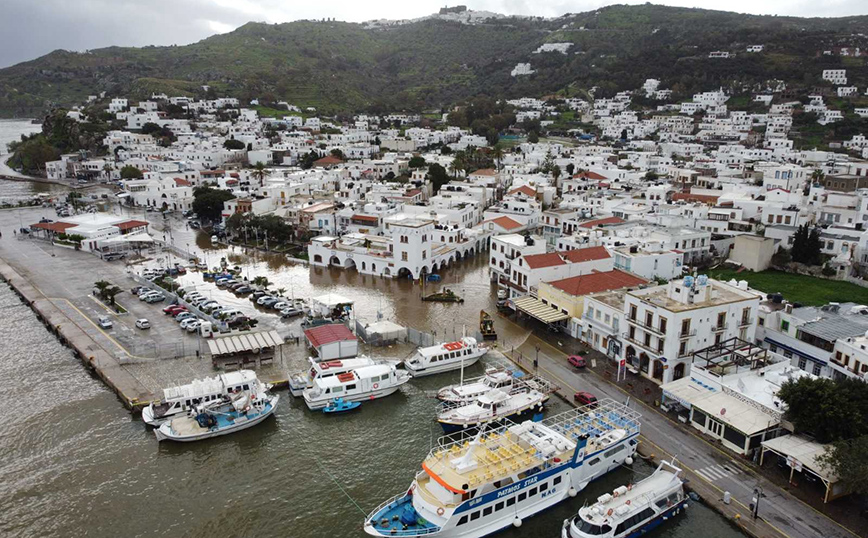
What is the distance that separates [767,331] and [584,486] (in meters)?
17.0

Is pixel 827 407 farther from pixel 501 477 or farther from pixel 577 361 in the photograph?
pixel 501 477

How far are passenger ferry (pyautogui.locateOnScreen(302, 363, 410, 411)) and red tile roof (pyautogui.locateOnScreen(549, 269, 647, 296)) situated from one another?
13644 millimetres

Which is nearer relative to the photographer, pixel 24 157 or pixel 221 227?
pixel 221 227

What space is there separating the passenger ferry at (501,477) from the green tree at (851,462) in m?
6.89

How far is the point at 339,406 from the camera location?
92.8ft

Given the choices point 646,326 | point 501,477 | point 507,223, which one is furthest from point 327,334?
point 507,223

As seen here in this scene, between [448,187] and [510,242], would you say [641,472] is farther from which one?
[448,187]

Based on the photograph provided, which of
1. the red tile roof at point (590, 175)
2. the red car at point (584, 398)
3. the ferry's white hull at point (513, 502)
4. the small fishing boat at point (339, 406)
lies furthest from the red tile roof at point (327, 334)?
the red tile roof at point (590, 175)

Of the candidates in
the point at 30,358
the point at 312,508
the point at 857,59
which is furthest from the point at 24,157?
the point at 857,59

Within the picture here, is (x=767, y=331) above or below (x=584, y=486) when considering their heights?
above

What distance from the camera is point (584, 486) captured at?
74.6ft

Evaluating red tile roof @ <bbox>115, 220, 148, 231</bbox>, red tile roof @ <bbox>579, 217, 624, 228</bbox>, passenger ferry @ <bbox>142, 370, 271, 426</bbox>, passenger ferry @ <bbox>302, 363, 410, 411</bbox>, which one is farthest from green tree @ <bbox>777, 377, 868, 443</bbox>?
red tile roof @ <bbox>115, 220, 148, 231</bbox>

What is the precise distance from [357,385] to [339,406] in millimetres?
1382

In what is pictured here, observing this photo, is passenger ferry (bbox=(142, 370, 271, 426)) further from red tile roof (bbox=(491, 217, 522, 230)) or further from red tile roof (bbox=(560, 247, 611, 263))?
red tile roof (bbox=(491, 217, 522, 230))
